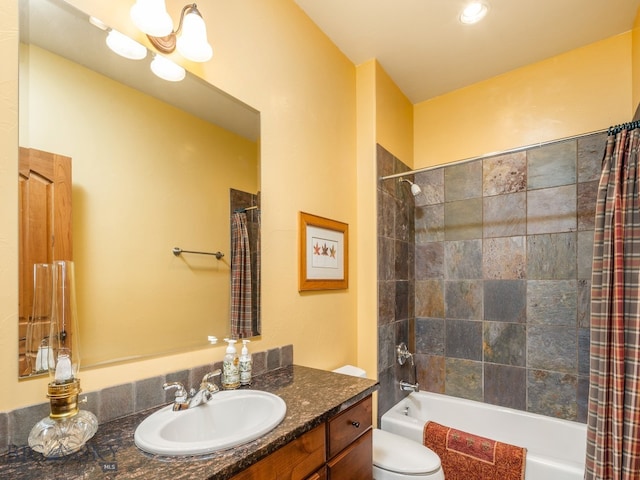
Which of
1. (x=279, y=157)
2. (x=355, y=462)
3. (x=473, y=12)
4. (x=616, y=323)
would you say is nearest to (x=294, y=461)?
(x=355, y=462)

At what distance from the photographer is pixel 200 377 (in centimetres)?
127

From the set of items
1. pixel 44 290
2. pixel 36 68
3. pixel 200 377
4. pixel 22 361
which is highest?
pixel 36 68

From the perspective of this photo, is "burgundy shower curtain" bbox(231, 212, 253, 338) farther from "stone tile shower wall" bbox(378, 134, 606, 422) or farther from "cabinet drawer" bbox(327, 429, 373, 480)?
"stone tile shower wall" bbox(378, 134, 606, 422)

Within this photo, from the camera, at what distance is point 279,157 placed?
1694 mm

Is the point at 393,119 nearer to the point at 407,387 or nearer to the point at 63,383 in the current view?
the point at 407,387

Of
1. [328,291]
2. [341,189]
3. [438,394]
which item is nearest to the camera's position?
[328,291]

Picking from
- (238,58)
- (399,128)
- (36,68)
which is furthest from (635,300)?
(36,68)

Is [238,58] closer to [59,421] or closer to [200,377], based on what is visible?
[200,377]

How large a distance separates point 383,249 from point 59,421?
73.4 inches

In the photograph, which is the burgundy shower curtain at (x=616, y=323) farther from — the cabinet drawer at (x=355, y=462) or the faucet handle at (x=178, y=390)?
the faucet handle at (x=178, y=390)

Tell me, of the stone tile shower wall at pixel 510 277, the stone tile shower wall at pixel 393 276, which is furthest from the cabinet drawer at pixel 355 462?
the stone tile shower wall at pixel 510 277

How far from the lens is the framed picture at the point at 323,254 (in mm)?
1808

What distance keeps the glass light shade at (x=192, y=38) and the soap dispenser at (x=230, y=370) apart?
1.07 meters

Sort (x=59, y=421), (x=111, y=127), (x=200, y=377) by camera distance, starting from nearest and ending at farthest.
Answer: (x=59, y=421) → (x=111, y=127) → (x=200, y=377)
